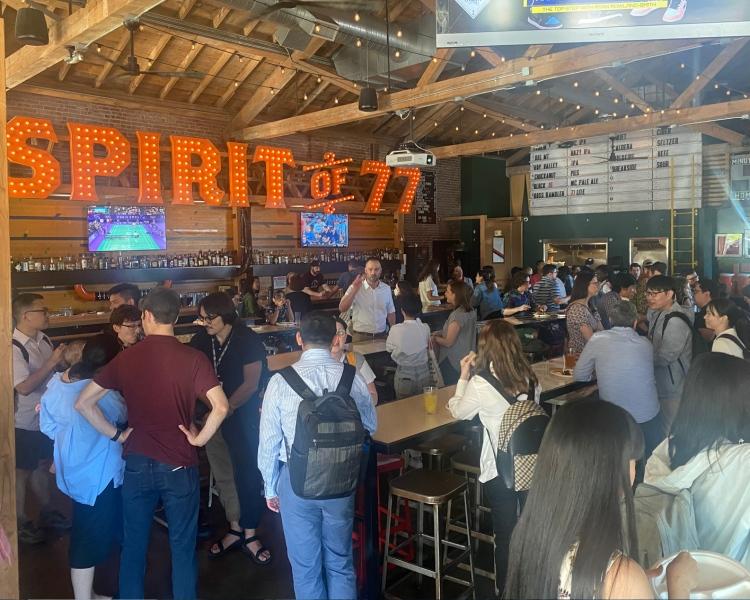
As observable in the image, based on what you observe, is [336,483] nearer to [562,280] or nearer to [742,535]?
[742,535]

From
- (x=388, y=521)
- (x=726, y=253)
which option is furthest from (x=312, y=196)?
(x=388, y=521)

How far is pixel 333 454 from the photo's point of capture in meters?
2.85

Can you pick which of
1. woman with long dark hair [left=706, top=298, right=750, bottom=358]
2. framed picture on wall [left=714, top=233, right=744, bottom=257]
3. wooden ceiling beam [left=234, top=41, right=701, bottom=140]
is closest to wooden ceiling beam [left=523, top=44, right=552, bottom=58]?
wooden ceiling beam [left=234, top=41, right=701, bottom=140]

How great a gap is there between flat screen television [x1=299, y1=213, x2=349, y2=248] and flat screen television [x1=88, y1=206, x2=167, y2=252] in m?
2.90

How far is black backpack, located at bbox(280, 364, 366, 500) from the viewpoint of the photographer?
112 inches

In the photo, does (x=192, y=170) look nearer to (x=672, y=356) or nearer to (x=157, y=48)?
(x=157, y=48)

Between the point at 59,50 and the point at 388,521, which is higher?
the point at 59,50

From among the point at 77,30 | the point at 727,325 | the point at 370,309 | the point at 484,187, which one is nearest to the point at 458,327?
the point at 370,309

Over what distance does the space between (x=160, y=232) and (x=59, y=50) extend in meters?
4.28

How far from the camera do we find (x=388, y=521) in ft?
11.8

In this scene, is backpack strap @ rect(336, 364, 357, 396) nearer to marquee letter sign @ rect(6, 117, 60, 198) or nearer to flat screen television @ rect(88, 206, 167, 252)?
marquee letter sign @ rect(6, 117, 60, 198)

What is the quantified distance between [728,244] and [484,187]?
575 centimetres

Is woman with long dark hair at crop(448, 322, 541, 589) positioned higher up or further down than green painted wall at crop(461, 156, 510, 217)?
further down

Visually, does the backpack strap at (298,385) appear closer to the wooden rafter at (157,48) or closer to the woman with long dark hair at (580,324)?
the woman with long dark hair at (580,324)
